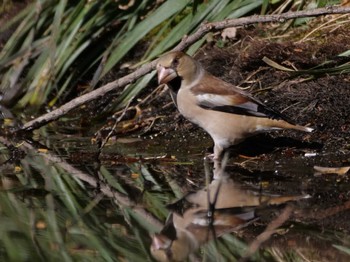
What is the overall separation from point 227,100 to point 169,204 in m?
1.23

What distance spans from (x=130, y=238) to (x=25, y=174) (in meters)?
1.63

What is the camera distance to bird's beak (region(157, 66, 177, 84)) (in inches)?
228

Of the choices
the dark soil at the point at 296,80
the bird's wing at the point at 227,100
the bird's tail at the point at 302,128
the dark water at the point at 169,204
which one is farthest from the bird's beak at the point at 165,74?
the bird's tail at the point at 302,128

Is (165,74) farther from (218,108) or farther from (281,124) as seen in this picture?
(281,124)

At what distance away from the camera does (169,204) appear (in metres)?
4.63

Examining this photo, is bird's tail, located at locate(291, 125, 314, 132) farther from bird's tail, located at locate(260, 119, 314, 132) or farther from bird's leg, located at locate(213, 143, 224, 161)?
bird's leg, located at locate(213, 143, 224, 161)

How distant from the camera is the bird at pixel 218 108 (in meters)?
5.57

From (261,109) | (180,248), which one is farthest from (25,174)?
(180,248)

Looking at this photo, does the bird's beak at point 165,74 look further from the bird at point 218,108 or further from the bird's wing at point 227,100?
the bird's wing at point 227,100

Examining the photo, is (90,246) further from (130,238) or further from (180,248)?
(180,248)

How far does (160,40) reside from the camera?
7457mm

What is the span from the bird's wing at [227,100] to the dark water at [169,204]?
1.02 feet

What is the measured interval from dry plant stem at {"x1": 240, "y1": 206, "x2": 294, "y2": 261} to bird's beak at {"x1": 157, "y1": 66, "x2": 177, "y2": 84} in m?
1.70

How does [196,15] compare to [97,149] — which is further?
[196,15]
